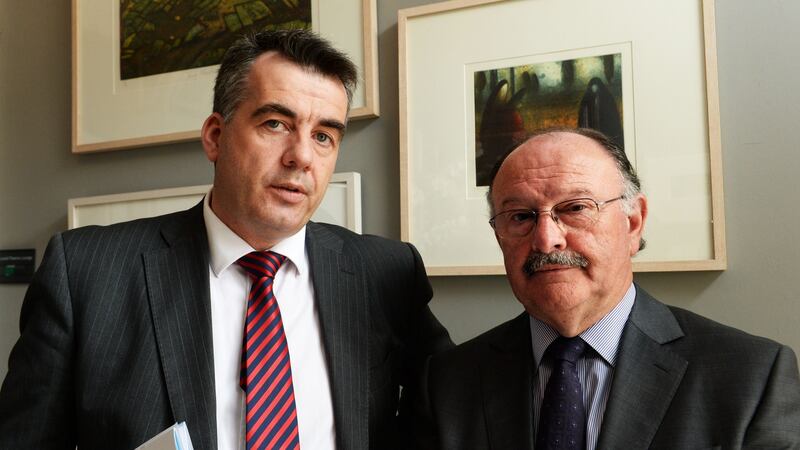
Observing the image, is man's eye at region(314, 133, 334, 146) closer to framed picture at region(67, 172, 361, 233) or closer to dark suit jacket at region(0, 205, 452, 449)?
dark suit jacket at region(0, 205, 452, 449)

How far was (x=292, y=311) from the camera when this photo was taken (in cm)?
131

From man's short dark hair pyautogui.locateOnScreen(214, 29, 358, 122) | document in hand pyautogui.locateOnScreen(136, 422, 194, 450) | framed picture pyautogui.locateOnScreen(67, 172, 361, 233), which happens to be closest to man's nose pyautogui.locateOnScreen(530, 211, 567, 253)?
man's short dark hair pyautogui.locateOnScreen(214, 29, 358, 122)

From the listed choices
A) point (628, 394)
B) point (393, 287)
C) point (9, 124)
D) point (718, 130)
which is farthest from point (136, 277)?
point (9, 124)

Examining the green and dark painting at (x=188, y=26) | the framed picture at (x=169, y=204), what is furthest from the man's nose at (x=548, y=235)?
the green and dark painting at (x=188, y=26)

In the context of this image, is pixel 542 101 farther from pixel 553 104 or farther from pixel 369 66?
pixel 369 66

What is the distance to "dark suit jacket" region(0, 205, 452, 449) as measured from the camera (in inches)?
45.0

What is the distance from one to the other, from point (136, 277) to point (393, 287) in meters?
0.55

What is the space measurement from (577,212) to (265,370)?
0.64 m

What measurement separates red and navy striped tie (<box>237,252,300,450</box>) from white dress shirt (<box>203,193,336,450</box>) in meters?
0.03

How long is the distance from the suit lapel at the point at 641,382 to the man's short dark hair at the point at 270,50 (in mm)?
776

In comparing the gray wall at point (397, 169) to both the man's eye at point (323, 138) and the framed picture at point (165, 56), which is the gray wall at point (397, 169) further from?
the man's eye at point (323, 138)

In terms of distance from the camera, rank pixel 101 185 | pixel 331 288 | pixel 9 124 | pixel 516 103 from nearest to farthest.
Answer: pixel 331 288 < pixel 516 103 < pixel 101 185 < pixel 9 124

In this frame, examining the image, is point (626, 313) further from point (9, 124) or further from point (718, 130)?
point (9, 124)

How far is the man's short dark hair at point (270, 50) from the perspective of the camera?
1.29 metres
